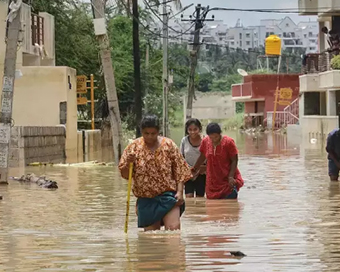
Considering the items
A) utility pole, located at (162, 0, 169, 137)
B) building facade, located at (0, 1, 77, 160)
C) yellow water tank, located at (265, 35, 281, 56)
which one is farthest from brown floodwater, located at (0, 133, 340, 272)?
yellow water tank, located at (265, 35, 281, 56)

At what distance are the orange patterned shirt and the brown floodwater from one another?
484 mm

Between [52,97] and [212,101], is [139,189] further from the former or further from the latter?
[212,101]

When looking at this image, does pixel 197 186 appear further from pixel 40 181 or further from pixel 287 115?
pixel 287 115

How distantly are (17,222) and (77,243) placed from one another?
2996 millimetres

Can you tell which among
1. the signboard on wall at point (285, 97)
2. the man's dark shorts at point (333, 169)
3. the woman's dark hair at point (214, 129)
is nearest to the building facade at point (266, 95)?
the signboard on wall at point (285, 97)

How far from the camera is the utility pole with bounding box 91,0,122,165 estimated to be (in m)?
27.1

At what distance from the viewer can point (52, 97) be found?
34781mm

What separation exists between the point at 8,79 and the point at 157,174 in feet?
33.6

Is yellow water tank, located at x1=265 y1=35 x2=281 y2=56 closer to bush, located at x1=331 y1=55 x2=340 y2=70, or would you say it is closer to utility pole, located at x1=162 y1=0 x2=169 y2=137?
bush, located at x1=331 y1=55 x2=340 y2=70

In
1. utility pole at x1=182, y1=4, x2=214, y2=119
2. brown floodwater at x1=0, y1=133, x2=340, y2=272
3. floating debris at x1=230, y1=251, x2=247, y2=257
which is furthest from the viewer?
utility pole at x1=182, y1=4, x2=214, y2=119

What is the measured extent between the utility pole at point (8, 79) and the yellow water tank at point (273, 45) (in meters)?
73.7

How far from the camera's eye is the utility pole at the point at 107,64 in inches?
1065

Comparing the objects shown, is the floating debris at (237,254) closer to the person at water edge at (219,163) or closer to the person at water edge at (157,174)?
the person at water edge at (157,174)

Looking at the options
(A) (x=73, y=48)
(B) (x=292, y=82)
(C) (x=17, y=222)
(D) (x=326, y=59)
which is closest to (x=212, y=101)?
(B) (x=292, y=82)
